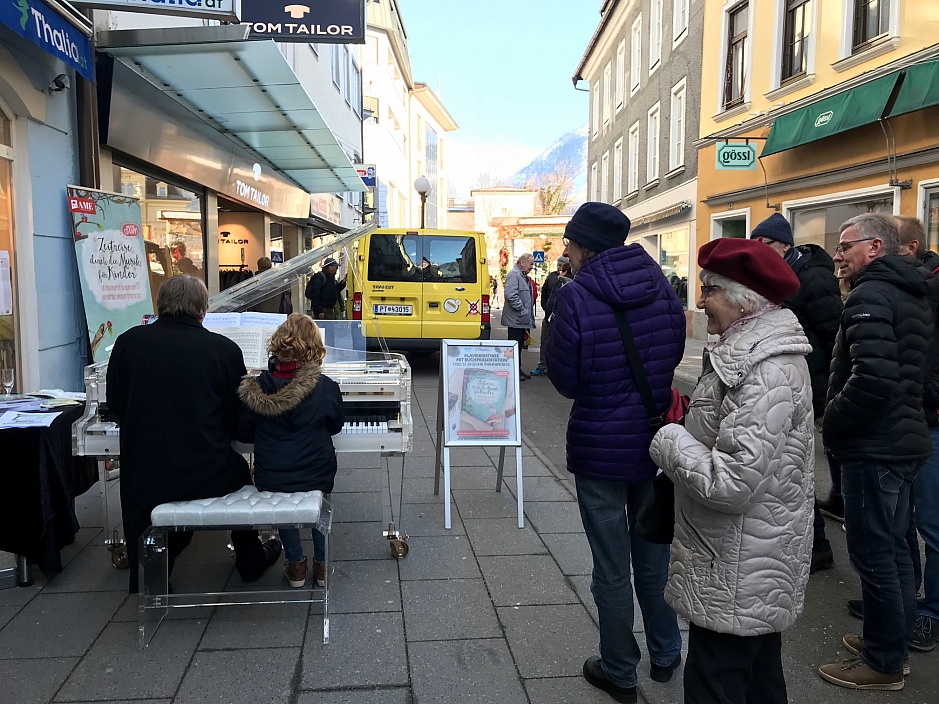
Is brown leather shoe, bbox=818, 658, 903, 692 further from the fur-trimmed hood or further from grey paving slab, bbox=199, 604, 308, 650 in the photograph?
the fur-trimmed hood

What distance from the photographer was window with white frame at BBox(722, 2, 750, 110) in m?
14.4

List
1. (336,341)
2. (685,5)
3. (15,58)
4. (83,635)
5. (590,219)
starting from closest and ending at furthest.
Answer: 1. (590,219)
2. (83,635)
3. (336,341)
4. (15,58)
5. (685,5)

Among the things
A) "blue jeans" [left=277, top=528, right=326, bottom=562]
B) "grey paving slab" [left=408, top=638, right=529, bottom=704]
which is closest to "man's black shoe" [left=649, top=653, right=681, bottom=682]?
"grey paving slab" [left=408, top=638, right=529, bottom=704]

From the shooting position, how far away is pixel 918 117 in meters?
9.32

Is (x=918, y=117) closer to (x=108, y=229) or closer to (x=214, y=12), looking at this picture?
(x=214, y=12)

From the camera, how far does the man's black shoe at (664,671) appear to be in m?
2.85

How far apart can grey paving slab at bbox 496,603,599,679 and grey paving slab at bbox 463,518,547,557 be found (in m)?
0.72

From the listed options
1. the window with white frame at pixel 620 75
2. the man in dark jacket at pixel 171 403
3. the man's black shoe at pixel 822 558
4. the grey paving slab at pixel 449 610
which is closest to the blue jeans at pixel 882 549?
the man's black shoe at pixel 822 558

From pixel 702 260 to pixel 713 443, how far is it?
1.76 feet

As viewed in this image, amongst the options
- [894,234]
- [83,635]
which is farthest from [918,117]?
[83,635]

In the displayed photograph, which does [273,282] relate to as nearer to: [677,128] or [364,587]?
[364,587]

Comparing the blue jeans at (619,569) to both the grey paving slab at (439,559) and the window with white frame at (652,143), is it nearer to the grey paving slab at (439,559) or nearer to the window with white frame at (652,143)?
the grey paving slab at (439,559)

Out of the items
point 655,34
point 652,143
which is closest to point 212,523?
point 652,143

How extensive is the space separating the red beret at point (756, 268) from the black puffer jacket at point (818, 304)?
77.2 inches
